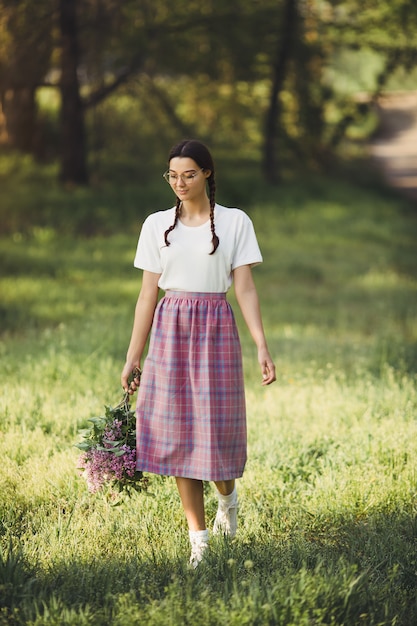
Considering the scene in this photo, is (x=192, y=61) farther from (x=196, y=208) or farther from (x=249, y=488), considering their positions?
(x=196, y=208)

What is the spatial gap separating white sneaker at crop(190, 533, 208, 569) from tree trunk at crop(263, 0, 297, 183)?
16715 millimetres

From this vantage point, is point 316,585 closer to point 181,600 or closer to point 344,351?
point 181,600

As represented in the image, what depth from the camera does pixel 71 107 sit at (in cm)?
1695

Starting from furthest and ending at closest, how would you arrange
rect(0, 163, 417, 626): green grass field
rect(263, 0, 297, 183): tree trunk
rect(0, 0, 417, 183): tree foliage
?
1. rect(263, 0, 297, 183): tree trunk
2. rect(0, 0, 417, 183): tree foliage
3. rect(0, 163, 417, 626): green grass field

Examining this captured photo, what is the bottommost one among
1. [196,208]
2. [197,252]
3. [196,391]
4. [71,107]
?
[196,391]

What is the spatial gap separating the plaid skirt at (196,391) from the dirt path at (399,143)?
18397 mm

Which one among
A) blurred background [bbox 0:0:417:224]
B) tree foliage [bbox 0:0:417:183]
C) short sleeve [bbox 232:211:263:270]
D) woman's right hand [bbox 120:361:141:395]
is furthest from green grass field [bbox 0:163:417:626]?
tree foliage [bbox 0:0:417:183]

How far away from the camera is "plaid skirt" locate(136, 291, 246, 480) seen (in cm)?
400

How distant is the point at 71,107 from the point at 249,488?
43.3 feet

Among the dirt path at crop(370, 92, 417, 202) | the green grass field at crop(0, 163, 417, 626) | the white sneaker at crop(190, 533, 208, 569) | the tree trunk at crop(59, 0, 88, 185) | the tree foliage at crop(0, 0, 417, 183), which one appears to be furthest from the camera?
the dirt path at crop(370, 92, 417, 202)

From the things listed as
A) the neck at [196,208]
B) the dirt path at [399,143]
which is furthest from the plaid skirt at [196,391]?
the dirt path at [399,143]

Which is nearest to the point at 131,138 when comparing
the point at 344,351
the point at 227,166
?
the point at 227,166

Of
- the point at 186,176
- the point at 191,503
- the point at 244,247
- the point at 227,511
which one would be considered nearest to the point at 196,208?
the point at 186,176

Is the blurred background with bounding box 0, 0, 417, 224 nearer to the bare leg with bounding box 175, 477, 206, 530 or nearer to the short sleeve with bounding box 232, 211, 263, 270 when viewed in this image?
the short sleeve with bounding box 232, 211, 263, 270
